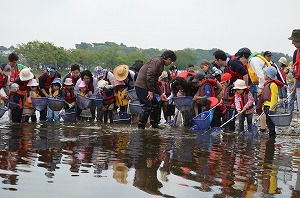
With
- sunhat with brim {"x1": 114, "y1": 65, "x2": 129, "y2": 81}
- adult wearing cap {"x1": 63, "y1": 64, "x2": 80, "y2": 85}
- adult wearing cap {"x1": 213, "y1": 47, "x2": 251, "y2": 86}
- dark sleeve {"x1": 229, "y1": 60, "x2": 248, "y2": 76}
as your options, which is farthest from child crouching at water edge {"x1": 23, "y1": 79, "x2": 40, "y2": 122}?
dark sleeve {"x1": 229, "y1": 60, "x2": 248, "y2": 76}

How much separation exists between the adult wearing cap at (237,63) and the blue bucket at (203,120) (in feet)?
3.32

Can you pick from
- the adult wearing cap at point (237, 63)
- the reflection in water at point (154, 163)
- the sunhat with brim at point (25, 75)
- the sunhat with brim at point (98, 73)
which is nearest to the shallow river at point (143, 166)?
the reflection in water at point (154, 163)

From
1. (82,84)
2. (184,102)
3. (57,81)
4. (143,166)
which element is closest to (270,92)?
(184,102)

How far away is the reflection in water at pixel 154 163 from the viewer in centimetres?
394

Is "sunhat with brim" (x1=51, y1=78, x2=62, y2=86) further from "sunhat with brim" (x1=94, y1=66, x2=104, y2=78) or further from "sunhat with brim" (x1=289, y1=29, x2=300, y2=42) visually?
"sunhat with brim" (x1=289, y1=29, x2=300, y2=42)

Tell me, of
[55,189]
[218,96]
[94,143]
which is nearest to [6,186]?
[55,189]

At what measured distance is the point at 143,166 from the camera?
4.83 metres

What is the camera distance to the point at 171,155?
5.66 meters

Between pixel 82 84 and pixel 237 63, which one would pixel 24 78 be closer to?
pixel 82 84

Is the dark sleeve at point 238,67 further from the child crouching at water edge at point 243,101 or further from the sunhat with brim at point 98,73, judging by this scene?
the sunhat with brim at point 98,73

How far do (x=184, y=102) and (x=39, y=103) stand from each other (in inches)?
133

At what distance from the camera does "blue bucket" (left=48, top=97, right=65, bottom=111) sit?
34.0 feet

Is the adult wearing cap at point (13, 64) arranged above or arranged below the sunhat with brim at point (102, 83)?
above

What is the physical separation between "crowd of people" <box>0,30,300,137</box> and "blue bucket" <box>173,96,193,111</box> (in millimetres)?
115
